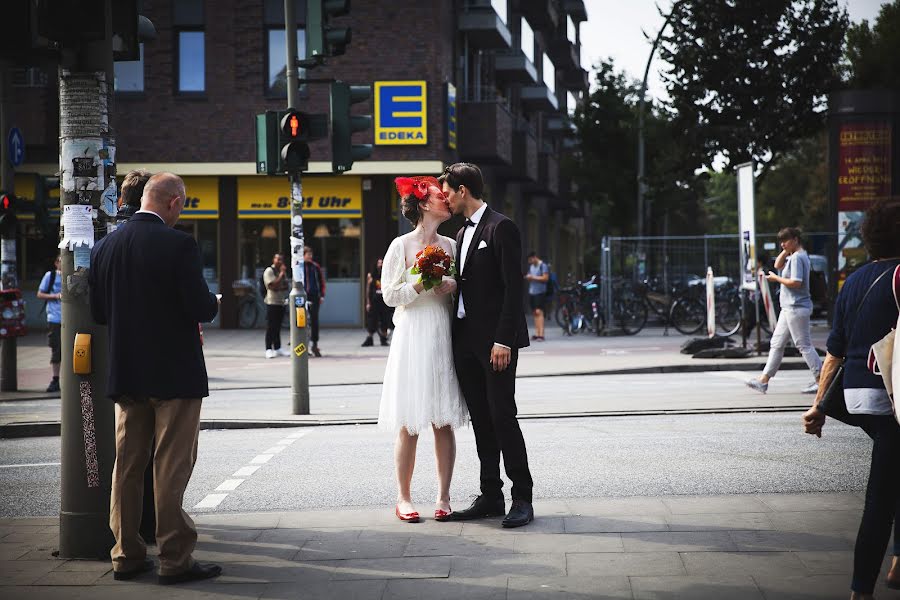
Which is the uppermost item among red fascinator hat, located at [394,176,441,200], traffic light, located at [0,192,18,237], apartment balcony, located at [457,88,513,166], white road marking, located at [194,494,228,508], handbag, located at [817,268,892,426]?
apartment balcony, located at [457,88,513,166]

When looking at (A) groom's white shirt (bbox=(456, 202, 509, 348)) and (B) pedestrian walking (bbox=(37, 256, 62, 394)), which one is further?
(B) pedestrian walking (bbox=(37, 256, 62, 394))

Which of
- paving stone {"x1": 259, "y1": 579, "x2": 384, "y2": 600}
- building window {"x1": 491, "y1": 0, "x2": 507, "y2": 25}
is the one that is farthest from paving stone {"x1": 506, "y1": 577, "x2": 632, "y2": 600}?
building window {"x1": 491, "y1": 0, "x2": 507, "y2": 25}

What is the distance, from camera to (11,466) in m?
9.62

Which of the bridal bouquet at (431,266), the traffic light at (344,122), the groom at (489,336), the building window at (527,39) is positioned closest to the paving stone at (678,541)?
the groom at (489,336)

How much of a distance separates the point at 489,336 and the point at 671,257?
2097cm

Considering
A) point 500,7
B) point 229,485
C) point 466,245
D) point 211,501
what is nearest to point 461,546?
point 466,245

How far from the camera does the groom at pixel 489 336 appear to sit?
257 inches

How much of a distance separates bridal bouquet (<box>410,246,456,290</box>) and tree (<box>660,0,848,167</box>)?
25.9 meters

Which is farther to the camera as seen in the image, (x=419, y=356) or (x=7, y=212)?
(x=7, y=212)

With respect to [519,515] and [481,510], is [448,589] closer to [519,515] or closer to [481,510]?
[519,515]

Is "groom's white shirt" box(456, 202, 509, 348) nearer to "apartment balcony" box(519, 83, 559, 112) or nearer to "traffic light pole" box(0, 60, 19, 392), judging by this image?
"traffic light pole" box(0, 60, 19, 392)

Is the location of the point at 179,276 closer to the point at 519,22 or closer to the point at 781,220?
the point at 519,22

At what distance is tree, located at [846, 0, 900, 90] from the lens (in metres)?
40.2

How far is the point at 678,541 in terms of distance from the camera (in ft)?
19.6
